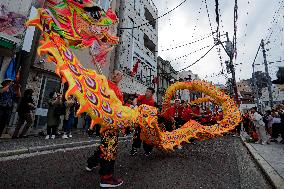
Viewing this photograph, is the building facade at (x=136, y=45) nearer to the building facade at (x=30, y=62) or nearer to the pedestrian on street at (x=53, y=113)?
the building facade at (x=30, y=62)

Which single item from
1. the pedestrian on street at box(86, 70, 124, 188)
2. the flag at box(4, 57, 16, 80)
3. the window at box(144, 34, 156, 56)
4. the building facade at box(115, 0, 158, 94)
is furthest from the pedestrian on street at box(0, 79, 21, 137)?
the window at box(144, 34, 156, 56)

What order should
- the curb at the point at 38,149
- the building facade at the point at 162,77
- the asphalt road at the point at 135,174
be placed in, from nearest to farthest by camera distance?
Result: the asphalt road at the point at 135,174 < the curb at the point at 38,149 < the building facade at the point at 162,77

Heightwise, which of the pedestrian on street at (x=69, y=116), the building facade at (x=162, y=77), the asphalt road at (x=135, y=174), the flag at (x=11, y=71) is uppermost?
the building facade at (x=162, y=77)

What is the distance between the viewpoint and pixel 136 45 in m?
22.2

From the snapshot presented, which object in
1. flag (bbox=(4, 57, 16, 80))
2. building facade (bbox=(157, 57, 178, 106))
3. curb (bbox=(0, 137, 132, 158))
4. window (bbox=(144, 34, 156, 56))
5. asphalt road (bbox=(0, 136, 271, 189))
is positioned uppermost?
window (bbox=(144, 34, 156, 56))

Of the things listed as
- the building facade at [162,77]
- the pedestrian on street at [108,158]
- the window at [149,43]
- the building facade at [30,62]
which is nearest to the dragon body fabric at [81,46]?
the pedestrian on street at [108,158]

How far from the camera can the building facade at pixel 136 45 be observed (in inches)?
766

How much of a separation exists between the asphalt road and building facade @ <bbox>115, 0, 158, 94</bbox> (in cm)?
1250

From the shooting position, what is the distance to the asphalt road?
371 centimetres

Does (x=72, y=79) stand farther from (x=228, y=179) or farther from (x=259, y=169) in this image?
(x=259, y=169)

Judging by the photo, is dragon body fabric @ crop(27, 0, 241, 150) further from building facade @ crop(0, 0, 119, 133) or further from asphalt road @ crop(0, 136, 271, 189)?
building facade @ crop(0, 0, 119, 133)

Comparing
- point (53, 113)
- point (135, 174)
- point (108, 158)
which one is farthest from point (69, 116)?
point (108, 158)

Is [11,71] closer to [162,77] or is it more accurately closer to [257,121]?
[257,121]

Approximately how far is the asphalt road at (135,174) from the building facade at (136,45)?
12501mm
